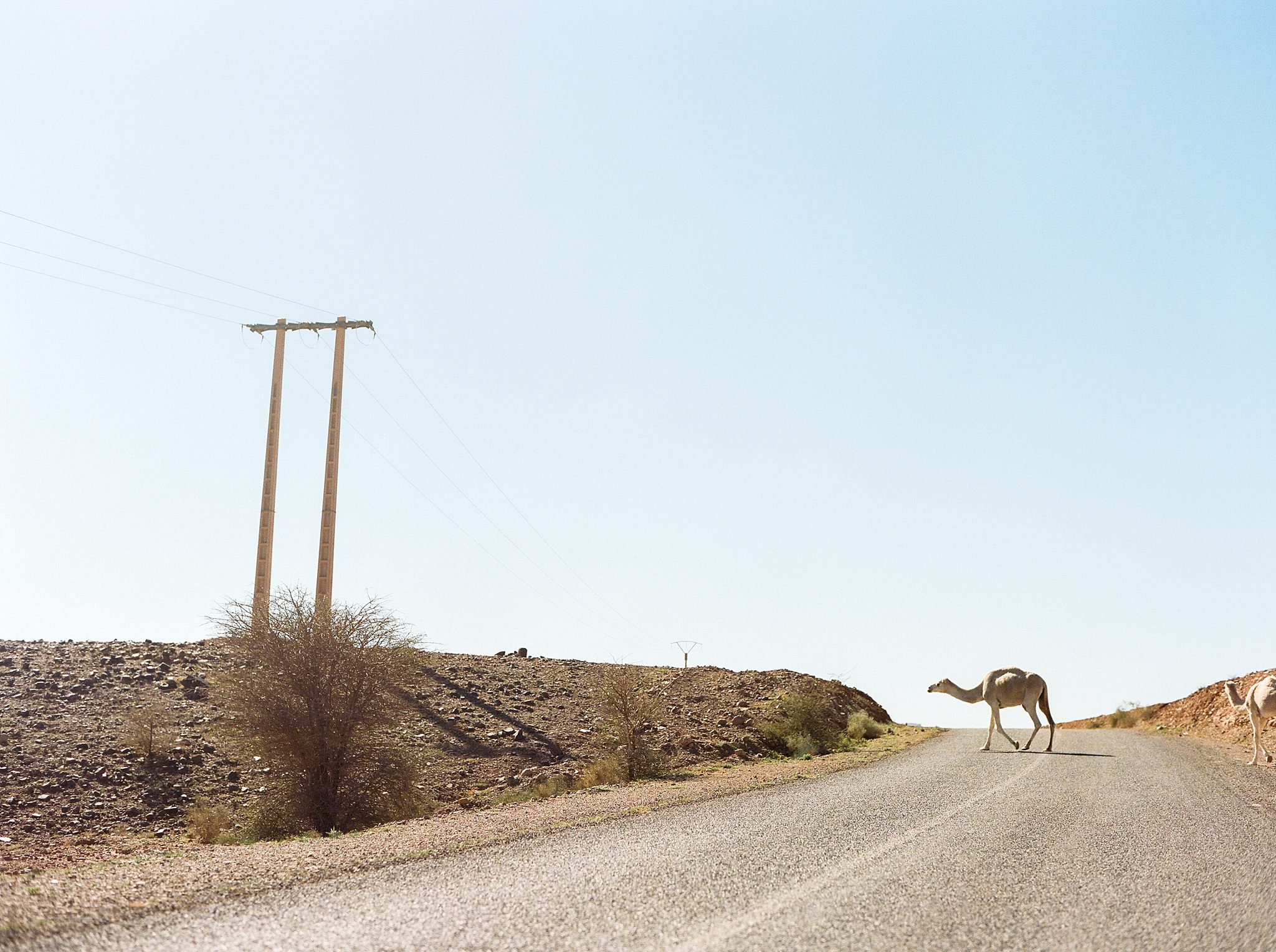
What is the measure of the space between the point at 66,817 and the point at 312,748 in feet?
16.6

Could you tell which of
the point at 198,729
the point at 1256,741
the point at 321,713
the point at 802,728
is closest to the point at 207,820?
the point at 321,713

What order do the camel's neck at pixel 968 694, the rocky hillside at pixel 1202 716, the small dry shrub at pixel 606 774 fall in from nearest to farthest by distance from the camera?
the small dry shrub at pixel 606 774 < the camel's neck at pixel 968 694 < the rocky hillside at pixel 1202 716

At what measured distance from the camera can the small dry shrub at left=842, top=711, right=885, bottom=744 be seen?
109ft

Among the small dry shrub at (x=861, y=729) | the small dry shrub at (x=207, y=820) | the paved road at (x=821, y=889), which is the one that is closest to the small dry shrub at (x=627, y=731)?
the small dry shrub at (x=207, y=820)

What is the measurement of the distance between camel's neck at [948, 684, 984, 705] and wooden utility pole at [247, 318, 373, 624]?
60.4ft

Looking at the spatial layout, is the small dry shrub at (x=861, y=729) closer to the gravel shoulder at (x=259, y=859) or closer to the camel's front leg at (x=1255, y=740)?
the camel's front leg at (x=1255, y=740)

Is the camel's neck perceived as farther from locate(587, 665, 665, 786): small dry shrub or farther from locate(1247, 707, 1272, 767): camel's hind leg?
locate(587, 665, 665, 786): small dry shrub

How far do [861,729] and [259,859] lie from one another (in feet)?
87.3

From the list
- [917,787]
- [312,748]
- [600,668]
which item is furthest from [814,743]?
[312,748]

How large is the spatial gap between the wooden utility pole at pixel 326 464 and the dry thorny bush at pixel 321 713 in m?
7.40

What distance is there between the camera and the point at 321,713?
19281 millimetres

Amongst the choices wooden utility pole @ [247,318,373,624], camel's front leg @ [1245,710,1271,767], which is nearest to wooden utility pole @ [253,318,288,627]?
wooden utility pole @ [247,318,373,624]

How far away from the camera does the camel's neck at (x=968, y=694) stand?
91.2 feet

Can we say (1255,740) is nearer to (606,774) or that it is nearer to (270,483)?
(606,774)
